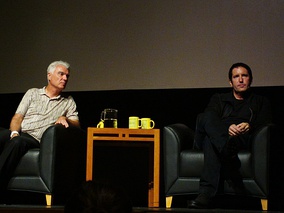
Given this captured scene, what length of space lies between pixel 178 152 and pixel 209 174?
0.33 m

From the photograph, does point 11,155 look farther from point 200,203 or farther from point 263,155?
point 263,155

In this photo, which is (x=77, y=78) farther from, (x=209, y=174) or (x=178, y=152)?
(x=209, y=174)

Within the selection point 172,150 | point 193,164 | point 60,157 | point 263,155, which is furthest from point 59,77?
point 263,155

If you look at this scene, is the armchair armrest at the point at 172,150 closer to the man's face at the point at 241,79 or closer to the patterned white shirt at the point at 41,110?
the man's face at the point at 241,79

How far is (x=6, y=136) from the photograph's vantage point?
137 inches

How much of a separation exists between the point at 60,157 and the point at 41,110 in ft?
1.51

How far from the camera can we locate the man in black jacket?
3094 millimetres

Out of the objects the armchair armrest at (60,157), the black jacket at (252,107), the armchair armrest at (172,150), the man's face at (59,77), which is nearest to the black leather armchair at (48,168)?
the armchair armrest at (60,157)

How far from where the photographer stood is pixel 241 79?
11.5 feet

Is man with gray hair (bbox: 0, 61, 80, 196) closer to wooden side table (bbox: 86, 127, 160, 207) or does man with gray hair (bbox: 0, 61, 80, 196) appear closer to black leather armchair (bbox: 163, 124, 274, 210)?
wooden side table (bbox: 86, 127, 160, 207)

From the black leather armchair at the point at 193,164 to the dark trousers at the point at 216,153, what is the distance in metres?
0.08

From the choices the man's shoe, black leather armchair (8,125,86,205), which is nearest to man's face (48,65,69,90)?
black leather armchair (8,125,86,205)

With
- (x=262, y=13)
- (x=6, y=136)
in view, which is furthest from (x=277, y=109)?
(x=6, y=136)

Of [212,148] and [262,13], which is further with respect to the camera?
[262,13]
